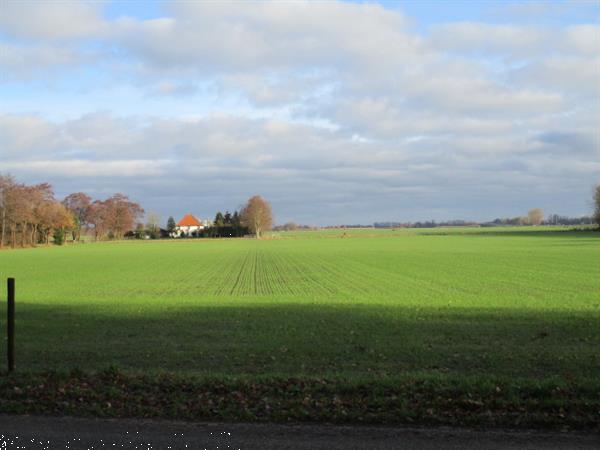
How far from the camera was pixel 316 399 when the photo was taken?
7230 millimetres

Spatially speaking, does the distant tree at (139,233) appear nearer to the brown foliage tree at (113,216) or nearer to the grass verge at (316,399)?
the brown foliage tree at (113,216)

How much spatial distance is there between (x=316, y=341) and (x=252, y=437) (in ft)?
26.5

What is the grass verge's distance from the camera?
6.51 metres

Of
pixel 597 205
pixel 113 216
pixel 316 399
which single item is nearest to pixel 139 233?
pixel 113 216

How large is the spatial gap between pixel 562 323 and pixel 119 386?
13.4 metres

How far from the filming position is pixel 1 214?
11962 centimetres

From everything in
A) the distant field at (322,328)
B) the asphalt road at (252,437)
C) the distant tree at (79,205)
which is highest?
the distant tree at (79,205)

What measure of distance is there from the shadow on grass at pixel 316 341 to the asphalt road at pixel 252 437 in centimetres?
310

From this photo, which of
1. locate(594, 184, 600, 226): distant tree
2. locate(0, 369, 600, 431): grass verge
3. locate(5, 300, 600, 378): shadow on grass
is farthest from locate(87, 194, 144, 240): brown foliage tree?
locate(0, 369, 600, 431): grass verge

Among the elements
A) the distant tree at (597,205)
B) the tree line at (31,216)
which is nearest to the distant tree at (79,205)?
the tree line at (31,216)

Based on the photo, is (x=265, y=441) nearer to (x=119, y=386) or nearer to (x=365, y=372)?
(x=119, y=386)

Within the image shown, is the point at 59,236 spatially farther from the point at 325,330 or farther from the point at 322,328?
the point at 325,330

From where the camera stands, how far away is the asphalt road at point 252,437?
566cm

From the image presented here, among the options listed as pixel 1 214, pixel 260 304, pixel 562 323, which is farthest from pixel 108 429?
pixel 1 214
